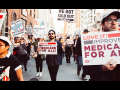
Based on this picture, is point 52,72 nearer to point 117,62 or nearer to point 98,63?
point 98,63

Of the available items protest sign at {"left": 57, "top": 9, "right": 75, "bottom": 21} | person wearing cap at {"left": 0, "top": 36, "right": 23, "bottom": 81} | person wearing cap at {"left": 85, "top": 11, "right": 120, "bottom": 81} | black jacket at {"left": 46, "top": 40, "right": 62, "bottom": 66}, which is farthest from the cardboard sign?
protest sign at {"left": 57, "top": 9, "right": 75, "bottom": 21}

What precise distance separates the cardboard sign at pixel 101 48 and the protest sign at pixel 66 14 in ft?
10.8

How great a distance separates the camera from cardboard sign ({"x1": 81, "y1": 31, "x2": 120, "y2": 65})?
6.35 feet

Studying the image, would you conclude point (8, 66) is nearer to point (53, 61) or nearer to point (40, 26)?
point (53, 61)

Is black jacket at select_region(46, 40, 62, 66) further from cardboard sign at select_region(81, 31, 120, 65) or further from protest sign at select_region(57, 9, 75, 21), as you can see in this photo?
protest sign at select_region(57, 9, 75, 21)

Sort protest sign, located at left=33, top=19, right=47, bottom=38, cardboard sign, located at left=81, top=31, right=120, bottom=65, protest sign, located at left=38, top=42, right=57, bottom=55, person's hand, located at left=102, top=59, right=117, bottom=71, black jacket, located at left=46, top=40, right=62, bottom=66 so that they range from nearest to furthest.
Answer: person's hand, located at left=102, top=59, right=117, bottom=71, cardboard sign, located at left=81, top=31, right=120, bottom=65, black jacket, located at left=46, top=40, right=62, bottom=66, protest sign, located at left=38, top=42, right=57, bottom=55, protest sign, located at left=33, top=19, right=47, bottom=38

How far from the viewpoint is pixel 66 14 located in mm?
5219

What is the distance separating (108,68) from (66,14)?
12.9 ft

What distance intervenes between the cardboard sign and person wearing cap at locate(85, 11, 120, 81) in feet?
0.31

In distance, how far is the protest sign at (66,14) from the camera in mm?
5167

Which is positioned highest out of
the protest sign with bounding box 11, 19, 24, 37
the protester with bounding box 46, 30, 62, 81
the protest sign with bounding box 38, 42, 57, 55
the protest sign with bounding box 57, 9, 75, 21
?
the protest sign with bounding box 57, 9, 75, 21

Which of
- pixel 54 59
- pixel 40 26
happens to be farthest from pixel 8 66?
pixel 40 26

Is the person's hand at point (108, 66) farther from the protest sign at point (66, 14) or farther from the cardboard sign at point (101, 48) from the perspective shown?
the protest sign at point (66, 14)

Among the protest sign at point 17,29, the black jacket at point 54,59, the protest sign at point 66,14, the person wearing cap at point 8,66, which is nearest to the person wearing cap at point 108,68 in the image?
the person wearing cap at point 8,66
